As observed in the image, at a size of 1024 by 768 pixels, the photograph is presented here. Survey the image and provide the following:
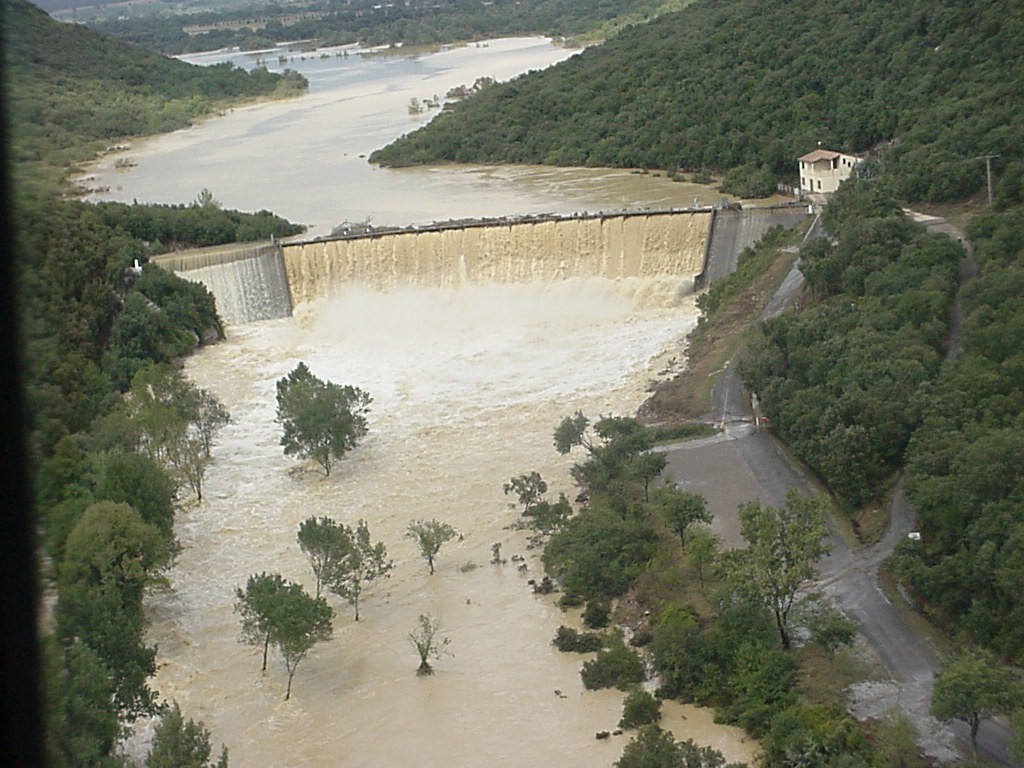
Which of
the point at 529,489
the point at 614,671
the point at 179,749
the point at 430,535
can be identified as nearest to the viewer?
the point at 179,749

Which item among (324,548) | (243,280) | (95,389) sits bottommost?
(243,280)

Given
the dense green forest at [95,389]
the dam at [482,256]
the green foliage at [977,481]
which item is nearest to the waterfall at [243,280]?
the dam at [482,256]

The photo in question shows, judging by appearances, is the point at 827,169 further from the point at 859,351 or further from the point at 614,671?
the point at 614,671

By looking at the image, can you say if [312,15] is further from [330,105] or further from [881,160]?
[881,160]

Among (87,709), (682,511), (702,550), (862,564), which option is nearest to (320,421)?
(682,511)

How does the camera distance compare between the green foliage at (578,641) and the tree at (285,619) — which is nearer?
the tree at (285,619)

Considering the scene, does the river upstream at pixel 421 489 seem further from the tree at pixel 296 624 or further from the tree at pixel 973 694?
the tree at pixel 973 694
